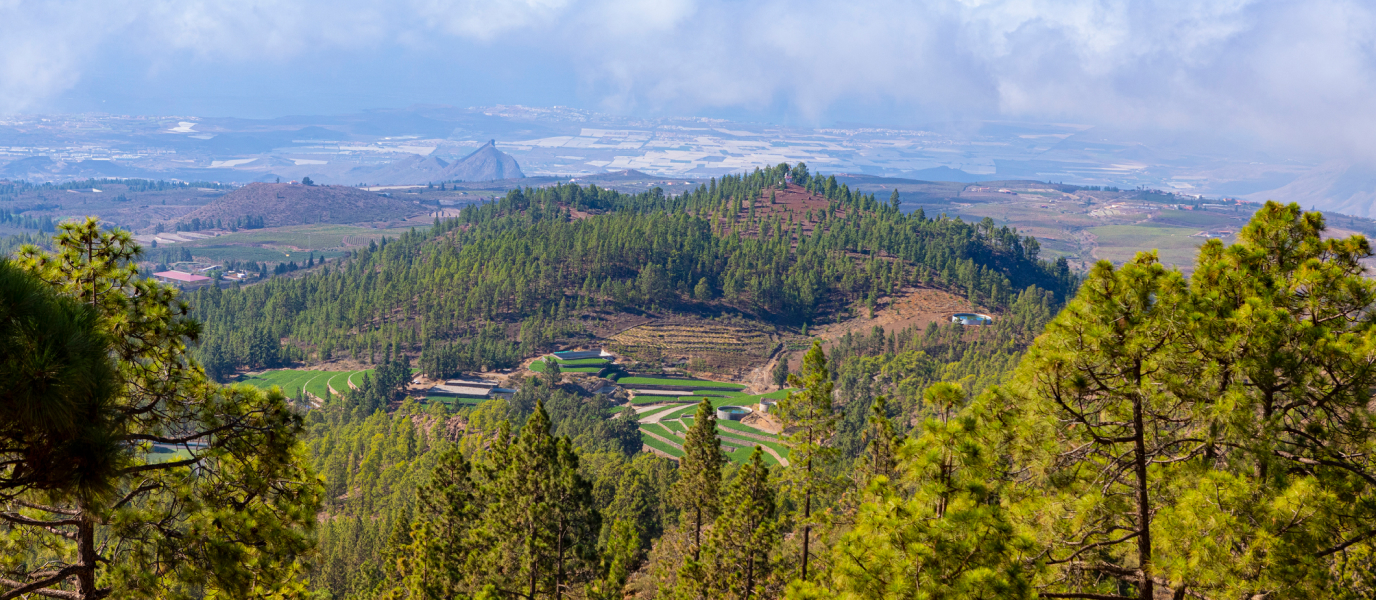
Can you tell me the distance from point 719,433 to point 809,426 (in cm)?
6871

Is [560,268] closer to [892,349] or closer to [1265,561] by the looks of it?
[892,349]

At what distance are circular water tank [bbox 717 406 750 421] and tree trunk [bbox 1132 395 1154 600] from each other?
90.8 m

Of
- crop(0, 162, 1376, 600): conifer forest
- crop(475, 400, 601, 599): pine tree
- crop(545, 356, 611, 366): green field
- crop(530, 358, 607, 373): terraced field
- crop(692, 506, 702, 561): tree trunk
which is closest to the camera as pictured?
crop(0, 162, 1376, 600): conifer forest

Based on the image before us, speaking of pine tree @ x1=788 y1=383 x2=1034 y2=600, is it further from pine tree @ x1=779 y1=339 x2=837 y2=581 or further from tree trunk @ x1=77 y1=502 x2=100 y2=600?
pine tree @ x1=779 y1=339 x2=837 y2=581

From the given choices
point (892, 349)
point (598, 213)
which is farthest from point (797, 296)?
point (598, 213)

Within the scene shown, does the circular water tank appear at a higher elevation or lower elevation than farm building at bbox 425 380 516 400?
higher

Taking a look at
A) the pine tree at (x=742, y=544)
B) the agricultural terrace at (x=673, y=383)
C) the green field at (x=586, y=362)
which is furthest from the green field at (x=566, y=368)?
the pine tree at (x=742, y=544)

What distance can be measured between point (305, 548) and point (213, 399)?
2.31 metres

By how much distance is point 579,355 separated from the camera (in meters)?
130

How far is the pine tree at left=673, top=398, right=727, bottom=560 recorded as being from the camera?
3353cm

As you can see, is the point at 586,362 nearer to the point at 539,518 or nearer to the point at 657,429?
the point at 657,429

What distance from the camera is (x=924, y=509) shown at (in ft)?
36.3

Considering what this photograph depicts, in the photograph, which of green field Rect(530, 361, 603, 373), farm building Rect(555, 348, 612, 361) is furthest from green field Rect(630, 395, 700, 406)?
farm building Rect(555, 348, 612, 361)

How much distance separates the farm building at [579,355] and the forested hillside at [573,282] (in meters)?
5.49
